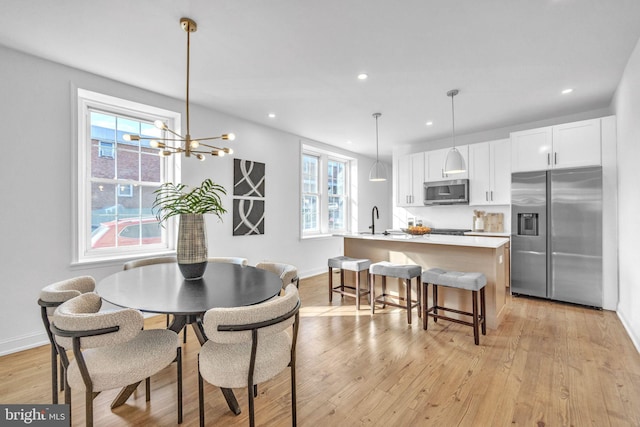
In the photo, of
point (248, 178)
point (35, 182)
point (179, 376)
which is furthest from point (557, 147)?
point (35, 182)

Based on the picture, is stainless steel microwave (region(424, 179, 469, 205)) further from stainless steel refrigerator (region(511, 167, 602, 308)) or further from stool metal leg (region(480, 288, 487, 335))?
stool metal leg (region(480, 288, 487, 335))

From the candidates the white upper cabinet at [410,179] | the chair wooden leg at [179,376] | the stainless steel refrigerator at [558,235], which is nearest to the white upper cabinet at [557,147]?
the stainless steel refrigerator at [558,235]

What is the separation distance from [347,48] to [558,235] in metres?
3.63

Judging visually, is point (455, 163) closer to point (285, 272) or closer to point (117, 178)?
point (285, 272)

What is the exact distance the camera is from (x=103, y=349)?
159cm

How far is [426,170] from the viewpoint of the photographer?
5.57 metres

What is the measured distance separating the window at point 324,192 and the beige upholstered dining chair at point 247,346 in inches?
151

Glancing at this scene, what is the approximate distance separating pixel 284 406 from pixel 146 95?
3533mm

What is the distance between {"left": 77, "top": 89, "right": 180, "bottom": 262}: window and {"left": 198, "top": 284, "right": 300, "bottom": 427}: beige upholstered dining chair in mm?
2400

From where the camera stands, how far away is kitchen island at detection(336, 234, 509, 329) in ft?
9.98

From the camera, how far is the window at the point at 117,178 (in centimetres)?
306

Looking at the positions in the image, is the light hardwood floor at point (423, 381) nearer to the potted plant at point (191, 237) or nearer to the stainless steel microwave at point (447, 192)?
the potted plant at point (191, 237)

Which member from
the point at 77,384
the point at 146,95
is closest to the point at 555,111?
the point at 146,95

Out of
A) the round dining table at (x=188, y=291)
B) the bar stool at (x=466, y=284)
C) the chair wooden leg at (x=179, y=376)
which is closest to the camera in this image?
the round dining table at (x=188, y=291)
